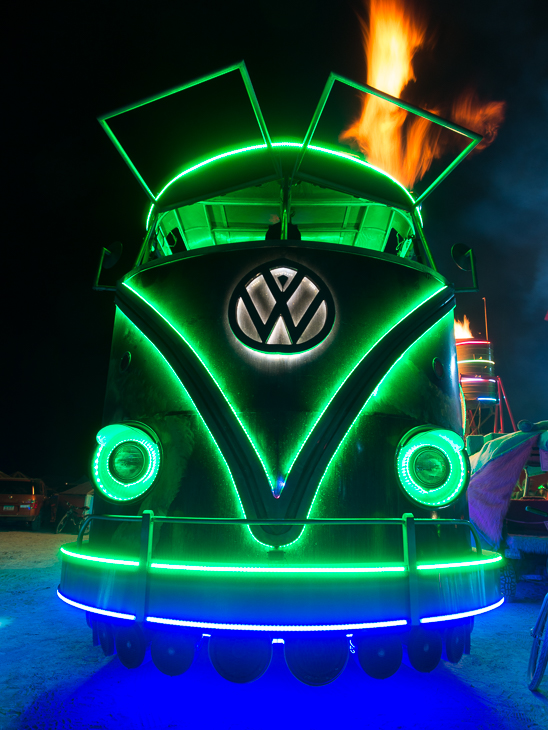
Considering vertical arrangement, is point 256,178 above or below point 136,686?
above

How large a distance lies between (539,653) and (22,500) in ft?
51.9

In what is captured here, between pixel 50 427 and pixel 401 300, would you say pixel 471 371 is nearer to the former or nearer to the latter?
pixel 50 427

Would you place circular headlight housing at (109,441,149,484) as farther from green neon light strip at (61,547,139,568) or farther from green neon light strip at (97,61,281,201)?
green neon light strip at (97,61,281,201)

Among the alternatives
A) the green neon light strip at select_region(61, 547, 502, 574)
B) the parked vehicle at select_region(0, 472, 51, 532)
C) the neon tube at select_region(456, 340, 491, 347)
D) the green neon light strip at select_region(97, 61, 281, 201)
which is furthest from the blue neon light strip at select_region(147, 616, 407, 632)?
the neon tube at select_region(456, 340, 491, 347)

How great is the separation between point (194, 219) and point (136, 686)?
152 inches

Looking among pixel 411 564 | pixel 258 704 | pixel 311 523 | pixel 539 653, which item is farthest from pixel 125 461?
pixel 539 653

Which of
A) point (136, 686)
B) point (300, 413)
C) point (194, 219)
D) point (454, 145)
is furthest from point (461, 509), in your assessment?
point (194, 219)

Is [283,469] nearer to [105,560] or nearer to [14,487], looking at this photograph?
[105,560]

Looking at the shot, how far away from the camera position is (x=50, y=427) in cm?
3153

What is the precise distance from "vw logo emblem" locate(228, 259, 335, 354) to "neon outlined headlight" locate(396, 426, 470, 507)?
88 cm

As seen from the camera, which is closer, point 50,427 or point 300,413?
point 300,413

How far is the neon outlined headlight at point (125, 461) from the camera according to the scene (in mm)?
2865

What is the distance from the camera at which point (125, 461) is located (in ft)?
9.55

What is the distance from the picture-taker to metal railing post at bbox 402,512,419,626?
2307 mm
